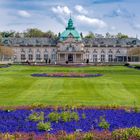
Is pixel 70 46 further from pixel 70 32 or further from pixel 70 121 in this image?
pixel 70 121

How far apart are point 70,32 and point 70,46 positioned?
5.66 meters

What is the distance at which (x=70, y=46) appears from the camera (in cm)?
15788

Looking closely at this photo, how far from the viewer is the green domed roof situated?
159250mm

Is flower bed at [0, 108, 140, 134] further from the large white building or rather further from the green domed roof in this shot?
the green domed roof

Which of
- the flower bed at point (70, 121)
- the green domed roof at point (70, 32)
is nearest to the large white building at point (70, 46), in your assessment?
the green domed roof at point (70, 32)

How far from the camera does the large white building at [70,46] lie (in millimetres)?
159250

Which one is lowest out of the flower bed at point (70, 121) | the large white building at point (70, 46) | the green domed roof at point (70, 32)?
the flower bed at point (70, 121)

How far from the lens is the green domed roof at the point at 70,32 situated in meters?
159

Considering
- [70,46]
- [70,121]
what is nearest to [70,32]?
[70,46]

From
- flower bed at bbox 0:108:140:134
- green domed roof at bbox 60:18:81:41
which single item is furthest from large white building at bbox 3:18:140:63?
flower bed at bbox 0:108:140:134

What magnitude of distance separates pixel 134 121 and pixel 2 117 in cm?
551

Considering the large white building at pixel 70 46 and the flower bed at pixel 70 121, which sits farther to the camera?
the large white building at pixel 70 46

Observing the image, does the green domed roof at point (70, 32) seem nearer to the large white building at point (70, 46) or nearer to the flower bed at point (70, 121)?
the large white building at point (70, 46)

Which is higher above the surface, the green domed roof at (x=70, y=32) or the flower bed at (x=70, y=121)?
the green domed roof at (x=70, y=32)
